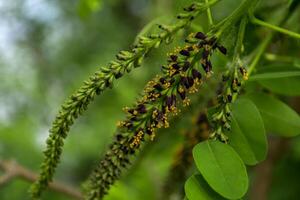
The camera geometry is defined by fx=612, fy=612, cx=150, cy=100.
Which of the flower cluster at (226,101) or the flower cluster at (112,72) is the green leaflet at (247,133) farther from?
the flower cluster at (112,72)

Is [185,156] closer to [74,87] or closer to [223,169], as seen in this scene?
[223,169]

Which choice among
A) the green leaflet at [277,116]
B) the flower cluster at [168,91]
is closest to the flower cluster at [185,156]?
the green leaflet at [277,116]

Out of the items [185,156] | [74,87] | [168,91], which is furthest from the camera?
[74,87]

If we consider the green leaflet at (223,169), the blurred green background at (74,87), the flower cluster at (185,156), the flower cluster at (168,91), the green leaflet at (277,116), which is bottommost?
the green leaflet at (223,169)

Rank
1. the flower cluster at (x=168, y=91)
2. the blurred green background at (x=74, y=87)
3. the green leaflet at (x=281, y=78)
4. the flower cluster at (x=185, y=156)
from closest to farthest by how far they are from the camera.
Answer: the flower cluster at (x=168, y=91) → the green leaflet at (x=281, y=78) → the flower cluster at (x=185, y=156) → the blurred green background at (x=74, y=87)

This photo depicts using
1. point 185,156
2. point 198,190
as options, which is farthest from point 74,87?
point 198,190

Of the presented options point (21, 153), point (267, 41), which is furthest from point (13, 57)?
point (267, 41)

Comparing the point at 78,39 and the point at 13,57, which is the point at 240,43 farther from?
the point at 78,39
